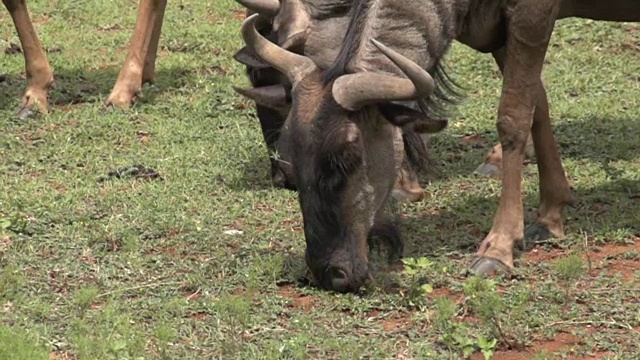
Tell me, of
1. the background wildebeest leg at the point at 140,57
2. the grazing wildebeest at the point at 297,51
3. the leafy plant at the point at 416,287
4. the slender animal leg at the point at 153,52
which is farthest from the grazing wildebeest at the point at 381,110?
the slender animal leg at the point at 153,52

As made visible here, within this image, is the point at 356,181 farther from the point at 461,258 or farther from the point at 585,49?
the point at 585,49

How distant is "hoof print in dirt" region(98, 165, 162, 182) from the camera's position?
831 cm

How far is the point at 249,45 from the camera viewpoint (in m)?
6.58

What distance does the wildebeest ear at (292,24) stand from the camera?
730 centimetres

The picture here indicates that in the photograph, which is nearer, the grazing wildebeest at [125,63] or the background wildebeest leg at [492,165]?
the background wildebeest leg at [492,165]

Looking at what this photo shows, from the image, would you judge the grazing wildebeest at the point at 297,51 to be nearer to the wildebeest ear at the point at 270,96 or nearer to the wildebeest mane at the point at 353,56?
the wildebeest ear at the point at 270,96

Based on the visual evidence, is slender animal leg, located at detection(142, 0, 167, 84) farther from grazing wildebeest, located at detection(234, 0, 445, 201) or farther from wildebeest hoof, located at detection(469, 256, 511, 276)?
wildebeest hoof, located at detection(469, 256, 511, 276)

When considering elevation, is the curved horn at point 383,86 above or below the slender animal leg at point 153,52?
above

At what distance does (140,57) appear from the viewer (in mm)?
10492

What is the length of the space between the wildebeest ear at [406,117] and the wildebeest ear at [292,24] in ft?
3.91

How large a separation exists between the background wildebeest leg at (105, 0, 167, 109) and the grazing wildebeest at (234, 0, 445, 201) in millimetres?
2278

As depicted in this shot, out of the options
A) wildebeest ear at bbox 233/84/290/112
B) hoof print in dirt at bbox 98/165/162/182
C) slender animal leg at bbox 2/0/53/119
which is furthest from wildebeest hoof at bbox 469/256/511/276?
slender animal leg at bbox 2/0/53/119

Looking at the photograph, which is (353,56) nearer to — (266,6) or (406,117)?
(406,117)

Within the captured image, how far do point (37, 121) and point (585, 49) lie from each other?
432 cm
